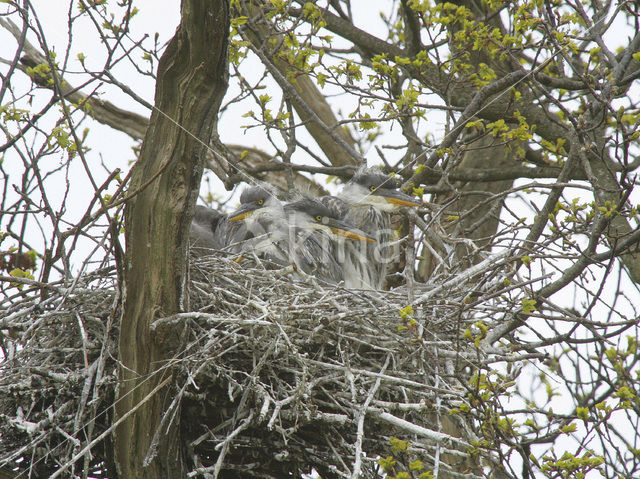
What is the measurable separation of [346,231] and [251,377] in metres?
1.90

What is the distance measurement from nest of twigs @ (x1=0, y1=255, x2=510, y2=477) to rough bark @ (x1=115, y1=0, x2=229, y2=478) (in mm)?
100

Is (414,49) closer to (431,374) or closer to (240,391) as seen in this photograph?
(431,374)

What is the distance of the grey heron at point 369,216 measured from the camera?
168 inches

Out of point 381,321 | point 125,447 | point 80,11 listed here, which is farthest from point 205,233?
A: point 125,447

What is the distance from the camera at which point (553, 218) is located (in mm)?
2984

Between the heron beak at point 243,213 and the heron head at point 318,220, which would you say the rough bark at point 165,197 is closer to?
the heron head at point 318,220

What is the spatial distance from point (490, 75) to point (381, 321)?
1.83 meters

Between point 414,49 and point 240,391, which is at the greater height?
point 414,49

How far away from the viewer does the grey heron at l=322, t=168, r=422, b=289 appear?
14.0ft

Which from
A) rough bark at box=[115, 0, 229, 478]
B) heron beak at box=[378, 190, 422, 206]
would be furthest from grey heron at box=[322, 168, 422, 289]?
rough bark at box=[115, 0, 229, 478]

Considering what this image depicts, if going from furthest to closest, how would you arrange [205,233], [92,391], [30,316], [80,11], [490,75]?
[205,233] → [490,75] → [80,11] → [30,316] → [92,391]

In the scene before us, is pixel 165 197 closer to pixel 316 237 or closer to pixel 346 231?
pixel 316 237

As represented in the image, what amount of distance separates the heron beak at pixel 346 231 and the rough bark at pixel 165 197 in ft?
6.32

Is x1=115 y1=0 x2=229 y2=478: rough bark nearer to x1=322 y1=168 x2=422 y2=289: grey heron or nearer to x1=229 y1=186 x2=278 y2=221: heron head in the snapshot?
x1=322 y1=168 x2=422 y2=289: grey heron
